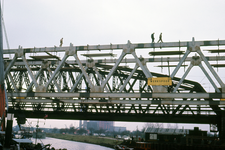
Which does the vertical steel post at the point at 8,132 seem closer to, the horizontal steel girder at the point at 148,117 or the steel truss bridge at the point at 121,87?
the steel truss bridge at the point at 121,87

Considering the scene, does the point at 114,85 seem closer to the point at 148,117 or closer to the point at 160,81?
the point at 148,117

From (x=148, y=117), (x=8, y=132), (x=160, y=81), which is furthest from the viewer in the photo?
(x=148, y=117)

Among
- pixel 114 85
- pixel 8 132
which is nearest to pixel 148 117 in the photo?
pixel 114 85

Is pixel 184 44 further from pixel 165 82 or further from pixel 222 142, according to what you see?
pixel 222 142

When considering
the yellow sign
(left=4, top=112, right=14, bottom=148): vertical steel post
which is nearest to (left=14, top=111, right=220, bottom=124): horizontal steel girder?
the yellow sign

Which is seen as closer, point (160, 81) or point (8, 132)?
point (8, 132)

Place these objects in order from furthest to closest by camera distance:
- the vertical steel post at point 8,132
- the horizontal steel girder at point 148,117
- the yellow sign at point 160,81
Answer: the horizontal steel girder at point 148,117 < the yellow sign at point 160,81 < the vertical steel post at point 8,132

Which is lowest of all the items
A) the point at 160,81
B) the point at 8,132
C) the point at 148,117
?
the point at 8,132

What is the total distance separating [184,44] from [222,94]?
700cm

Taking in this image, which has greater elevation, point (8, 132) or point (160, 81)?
point (160, 81)

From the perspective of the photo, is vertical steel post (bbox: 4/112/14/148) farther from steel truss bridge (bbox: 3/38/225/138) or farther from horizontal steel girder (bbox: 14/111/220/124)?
horizontal steel girder (bbox: 14/111/220/124)

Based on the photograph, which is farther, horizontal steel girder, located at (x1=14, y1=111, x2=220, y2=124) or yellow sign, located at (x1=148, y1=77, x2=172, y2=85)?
horizontal steel girder, located at (x1=14, y1=111, x2=220, y2=124)

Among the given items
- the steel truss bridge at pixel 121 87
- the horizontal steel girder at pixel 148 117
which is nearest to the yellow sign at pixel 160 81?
the steel truss bridge at pixel 121 87

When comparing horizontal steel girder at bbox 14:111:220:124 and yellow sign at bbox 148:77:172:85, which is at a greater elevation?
yellow sign at bbox 148:77:172:85
